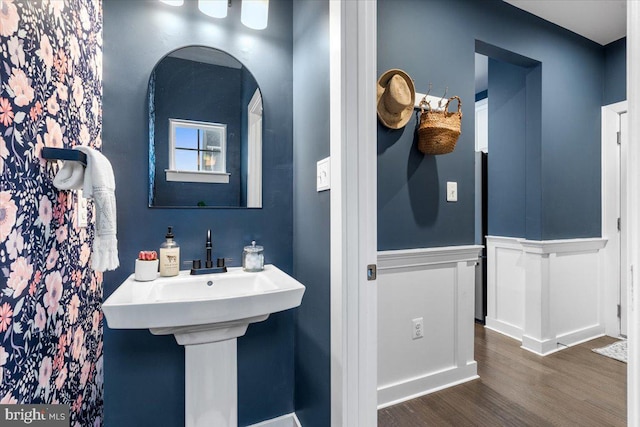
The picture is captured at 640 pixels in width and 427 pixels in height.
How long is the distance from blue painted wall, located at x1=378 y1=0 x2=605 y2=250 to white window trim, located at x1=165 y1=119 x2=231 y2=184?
865 mm

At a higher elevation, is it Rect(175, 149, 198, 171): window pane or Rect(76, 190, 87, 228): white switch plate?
Rect(175, 149, 198, 171): window pane

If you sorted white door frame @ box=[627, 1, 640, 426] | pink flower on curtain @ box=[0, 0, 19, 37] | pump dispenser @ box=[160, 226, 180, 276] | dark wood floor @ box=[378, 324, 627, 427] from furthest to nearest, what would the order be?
dark wood floor @ box=[378, 324, 627, 427] < pump dispenser @ box=[160, 226, 180, 276] < pink flower on curtain @ box=[0, 0, 19, 37] < white door frame @ box=[627, 1, 640, 426]

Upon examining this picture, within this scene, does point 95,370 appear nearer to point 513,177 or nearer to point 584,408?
point 584,408

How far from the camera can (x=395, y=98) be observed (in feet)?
5.70

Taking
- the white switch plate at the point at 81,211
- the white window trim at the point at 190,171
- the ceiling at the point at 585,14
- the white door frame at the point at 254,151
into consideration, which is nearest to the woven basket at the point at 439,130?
the white door frame at the point at 254,151

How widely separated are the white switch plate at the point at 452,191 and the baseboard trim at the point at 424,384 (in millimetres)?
1093

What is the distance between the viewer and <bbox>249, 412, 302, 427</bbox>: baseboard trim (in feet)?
5.19

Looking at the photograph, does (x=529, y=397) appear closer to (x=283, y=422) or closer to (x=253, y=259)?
(x=283, y=422)

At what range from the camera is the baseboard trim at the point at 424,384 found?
73.1 inches

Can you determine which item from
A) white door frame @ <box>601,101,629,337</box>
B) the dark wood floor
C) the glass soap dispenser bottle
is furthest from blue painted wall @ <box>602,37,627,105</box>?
the glass soap dispenser bottle

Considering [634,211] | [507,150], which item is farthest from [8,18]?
[507,150]

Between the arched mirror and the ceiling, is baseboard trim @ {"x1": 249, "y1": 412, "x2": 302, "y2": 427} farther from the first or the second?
the ceiling

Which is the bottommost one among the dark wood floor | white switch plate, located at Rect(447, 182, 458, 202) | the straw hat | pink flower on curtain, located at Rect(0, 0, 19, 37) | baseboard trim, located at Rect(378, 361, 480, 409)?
the dark wood floor

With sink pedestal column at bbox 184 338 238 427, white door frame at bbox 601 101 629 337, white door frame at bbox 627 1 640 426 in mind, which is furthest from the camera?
white door frame at bbox 601 101 629 337
